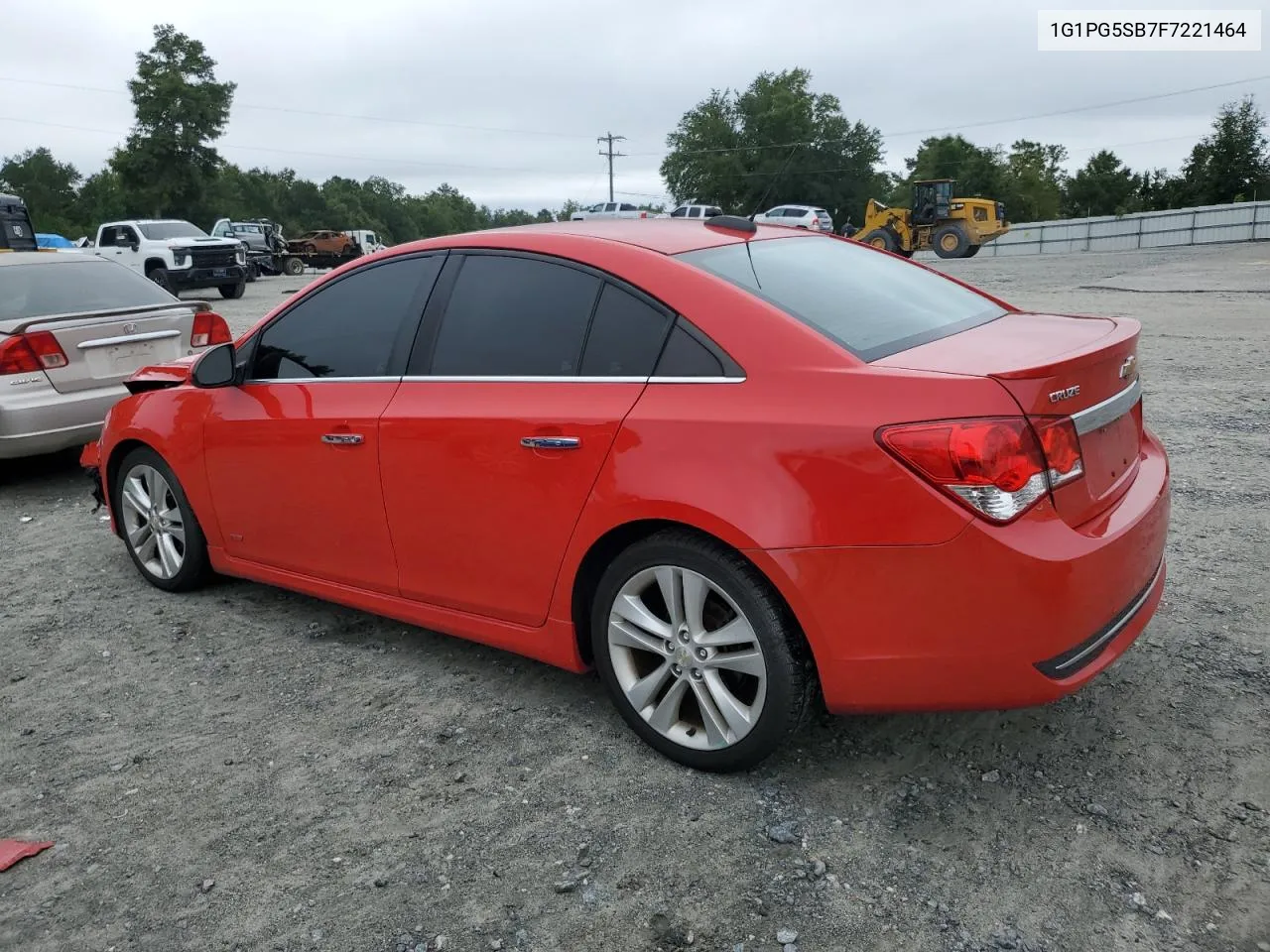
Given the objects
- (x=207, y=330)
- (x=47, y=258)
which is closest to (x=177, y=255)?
(x=47, y=258)

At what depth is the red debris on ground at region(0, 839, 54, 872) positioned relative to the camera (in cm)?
278

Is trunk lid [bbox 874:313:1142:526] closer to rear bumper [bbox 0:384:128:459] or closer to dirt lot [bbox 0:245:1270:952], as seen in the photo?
dirt lot [bbox 0:245:1270:952]

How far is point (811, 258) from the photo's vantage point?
3.47m

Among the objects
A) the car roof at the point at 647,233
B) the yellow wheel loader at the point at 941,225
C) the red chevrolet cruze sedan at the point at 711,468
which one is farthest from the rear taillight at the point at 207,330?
the yellow wheel loader at the point at 941,225

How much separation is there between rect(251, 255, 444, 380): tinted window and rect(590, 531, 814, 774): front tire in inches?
51.9

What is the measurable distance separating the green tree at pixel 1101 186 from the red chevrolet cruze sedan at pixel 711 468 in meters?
69.6

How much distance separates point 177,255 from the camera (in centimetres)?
2375

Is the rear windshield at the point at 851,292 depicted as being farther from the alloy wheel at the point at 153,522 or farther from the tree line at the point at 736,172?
the tree line at the point at 736,172

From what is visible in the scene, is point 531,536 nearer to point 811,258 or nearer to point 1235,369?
point 811,258

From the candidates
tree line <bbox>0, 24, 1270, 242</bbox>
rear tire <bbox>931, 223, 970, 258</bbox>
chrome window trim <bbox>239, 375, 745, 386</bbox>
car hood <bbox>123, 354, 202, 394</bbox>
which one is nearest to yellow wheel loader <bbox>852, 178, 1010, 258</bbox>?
rear tire <bbox>931, 223, 970, 258</bbox>

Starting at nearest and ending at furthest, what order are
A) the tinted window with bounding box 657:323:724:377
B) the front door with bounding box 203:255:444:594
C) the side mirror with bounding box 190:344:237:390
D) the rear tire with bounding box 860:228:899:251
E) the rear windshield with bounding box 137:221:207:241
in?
the tinted window with bounding box 657:323:724:377 → the front door with bounding box 203:255:444:594 → the side mirror with bounding box 190:344:237:390 → the rear windshield with bounding box 137:221:207:241 → the rear tire with bounding box 860:228:899:251

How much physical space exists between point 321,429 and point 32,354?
3735 millimetres

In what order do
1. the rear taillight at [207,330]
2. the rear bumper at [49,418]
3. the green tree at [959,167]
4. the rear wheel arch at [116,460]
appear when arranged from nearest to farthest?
the rear wheel arch at [116,460]
the rear bumper at [49,418]
the rear taillight at [207,330]
the green tree at [959,167]

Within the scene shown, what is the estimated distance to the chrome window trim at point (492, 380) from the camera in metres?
2.90
